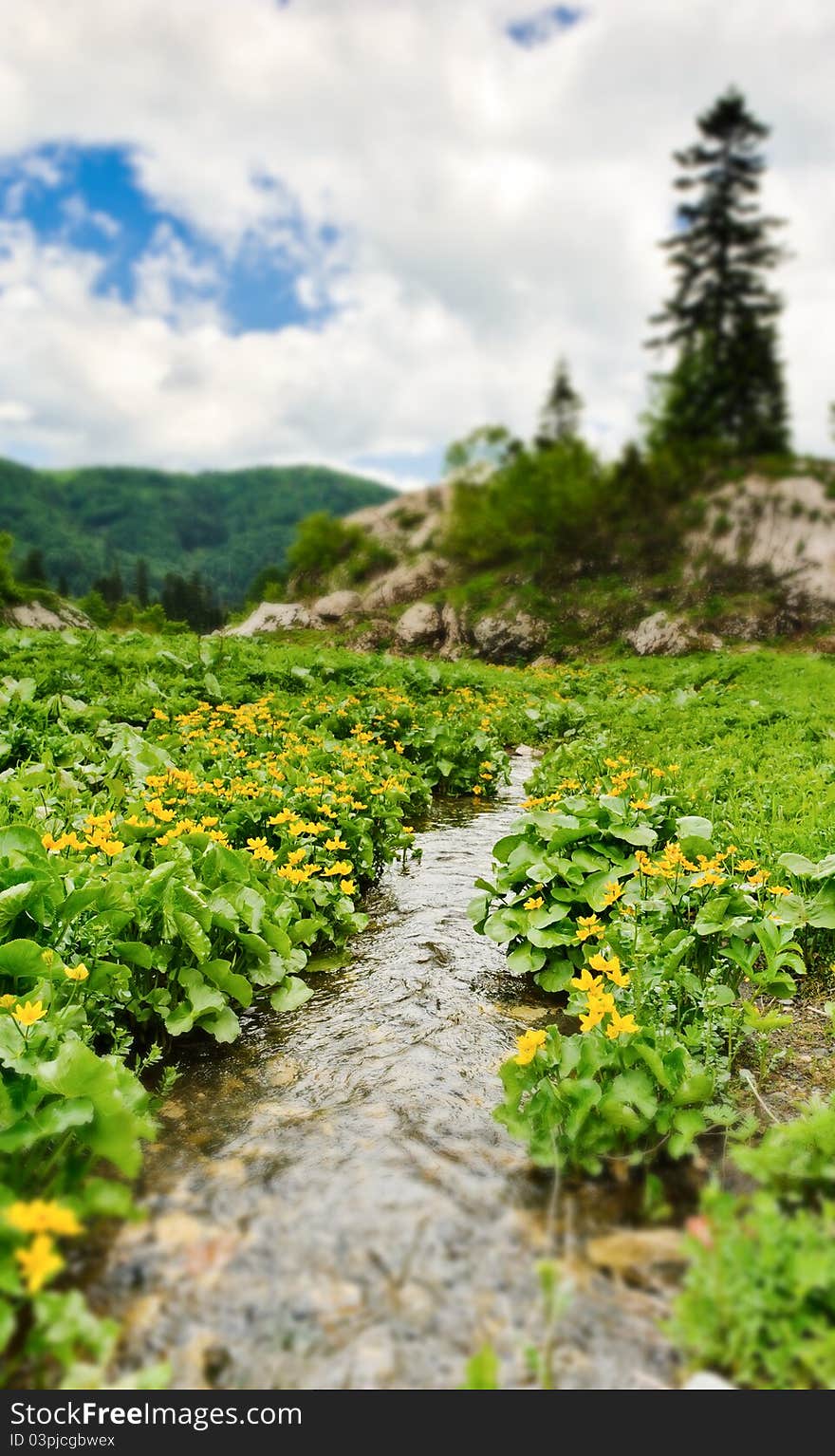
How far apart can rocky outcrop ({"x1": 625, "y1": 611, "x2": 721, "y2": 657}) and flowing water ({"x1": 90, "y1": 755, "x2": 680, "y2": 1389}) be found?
2016 centimetres

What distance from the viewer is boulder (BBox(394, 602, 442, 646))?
22.0m

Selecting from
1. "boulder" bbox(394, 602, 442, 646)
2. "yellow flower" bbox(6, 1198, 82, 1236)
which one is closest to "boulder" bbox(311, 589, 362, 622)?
"boulder" bbox(394, 602, 442, 646)

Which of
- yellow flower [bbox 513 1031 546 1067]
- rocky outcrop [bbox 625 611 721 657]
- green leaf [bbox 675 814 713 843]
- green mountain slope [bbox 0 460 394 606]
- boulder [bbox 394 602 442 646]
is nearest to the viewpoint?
yellow flower [bbox 513 1031 546 1067]

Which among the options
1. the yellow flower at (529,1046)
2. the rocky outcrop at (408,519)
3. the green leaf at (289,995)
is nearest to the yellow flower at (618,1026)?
the yellow flower at (529,1046)

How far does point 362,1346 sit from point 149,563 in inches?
750

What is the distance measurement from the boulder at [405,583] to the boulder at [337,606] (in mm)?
349

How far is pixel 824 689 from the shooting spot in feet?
42.3

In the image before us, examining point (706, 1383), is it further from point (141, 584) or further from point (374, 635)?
point (374, 635)

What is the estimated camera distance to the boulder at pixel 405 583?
22.0 metres

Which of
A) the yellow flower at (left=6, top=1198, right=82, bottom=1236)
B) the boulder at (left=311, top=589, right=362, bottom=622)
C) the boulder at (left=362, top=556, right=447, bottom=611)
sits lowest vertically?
the yellow flower at (left=6, top=1198, right=82, bottom=1236)

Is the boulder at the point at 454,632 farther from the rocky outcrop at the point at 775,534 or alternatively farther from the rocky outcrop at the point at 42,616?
the rocky outcrop at the point at 42,616

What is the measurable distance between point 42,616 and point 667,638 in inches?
662

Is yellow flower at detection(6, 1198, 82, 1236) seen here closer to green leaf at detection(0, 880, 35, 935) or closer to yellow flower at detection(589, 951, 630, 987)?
green leaf at detection(0, 880, 35, 935)

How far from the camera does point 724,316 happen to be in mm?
27375
